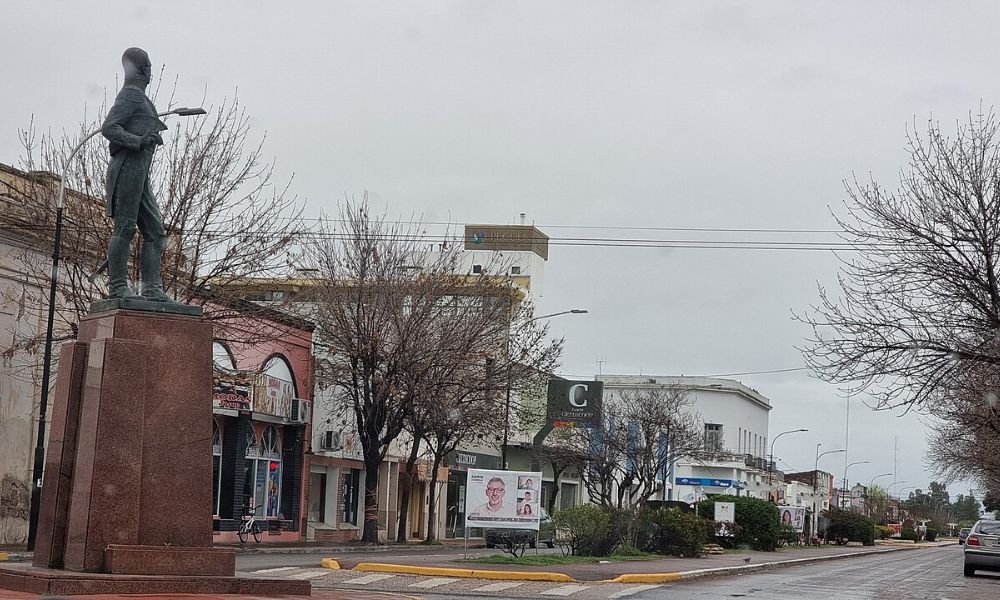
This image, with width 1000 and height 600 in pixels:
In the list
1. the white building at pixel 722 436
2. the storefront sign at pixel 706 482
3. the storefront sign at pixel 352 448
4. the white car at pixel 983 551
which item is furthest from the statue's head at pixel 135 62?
the storefront sign at pixel 706 482

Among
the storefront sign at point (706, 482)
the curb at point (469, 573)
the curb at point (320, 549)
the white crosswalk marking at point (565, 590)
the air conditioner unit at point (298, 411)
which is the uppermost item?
the air conditioner unit at point (298, 411)

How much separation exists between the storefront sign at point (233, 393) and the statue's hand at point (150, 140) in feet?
70.0

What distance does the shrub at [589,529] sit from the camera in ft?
97.5

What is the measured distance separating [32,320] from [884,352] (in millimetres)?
20281

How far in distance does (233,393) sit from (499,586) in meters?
18.5

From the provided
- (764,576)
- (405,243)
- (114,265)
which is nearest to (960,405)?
(764,576)

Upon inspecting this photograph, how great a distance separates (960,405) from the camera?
119ft

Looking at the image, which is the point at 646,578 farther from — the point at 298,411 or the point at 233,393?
the point at 298,411

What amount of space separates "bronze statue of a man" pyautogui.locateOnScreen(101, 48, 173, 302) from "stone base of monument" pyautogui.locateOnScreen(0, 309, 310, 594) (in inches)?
30.3

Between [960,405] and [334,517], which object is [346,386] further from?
[960,405]

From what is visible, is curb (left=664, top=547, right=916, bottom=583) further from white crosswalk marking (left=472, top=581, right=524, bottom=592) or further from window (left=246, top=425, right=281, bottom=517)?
window (left=246, top=425, right=281, bottom=517)

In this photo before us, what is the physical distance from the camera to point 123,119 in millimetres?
13891

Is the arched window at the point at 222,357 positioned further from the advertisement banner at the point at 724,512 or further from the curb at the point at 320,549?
the advertisement banner at the point at 724,512

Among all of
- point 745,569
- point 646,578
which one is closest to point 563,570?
point 646,578
